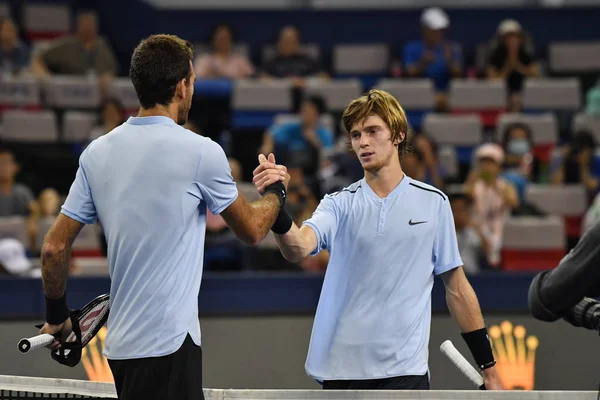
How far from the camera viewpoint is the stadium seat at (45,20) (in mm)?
14305

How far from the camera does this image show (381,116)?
420 centimetres

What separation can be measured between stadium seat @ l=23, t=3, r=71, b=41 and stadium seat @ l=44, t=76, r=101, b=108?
259 centimetres

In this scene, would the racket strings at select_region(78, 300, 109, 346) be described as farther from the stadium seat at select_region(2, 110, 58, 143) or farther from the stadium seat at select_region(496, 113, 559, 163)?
the stadium seat at select_region(496, 113, 559, 163)

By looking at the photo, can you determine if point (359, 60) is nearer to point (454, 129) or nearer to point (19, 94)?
point (454, 129)

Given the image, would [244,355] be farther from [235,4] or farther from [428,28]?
[235,4]

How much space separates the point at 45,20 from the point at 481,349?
11.4 metres

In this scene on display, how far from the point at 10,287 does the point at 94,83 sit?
5020 mm

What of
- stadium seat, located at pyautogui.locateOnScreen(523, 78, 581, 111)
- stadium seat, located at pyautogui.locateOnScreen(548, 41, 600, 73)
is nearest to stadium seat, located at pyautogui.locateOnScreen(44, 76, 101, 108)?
stadium seat, located at pyautogui.locateOnScreen(523, 78, 581, 111)

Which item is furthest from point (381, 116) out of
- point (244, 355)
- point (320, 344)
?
point (244, 355)

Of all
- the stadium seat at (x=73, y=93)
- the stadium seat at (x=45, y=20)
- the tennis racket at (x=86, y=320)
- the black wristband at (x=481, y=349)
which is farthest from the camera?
the stadium seat at (x=45, y=20)

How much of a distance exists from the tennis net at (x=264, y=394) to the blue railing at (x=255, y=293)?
10.8 ft

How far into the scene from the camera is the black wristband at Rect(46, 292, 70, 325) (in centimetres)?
367

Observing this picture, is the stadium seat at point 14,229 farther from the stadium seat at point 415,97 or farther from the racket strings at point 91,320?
the racket strings at point 91,320

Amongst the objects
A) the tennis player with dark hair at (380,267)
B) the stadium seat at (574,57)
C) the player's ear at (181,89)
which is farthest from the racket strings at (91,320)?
the stadium seat at (574,57)
